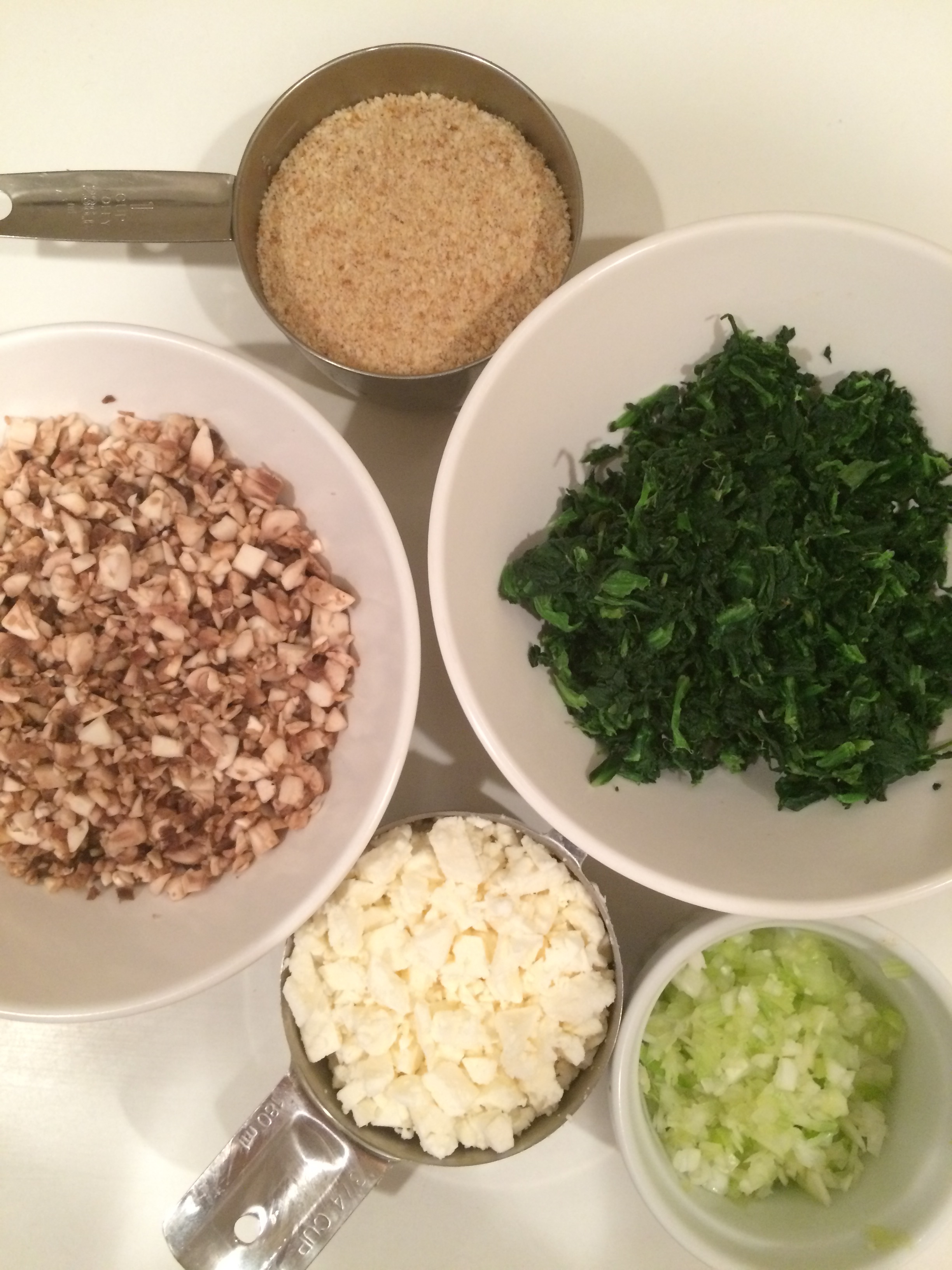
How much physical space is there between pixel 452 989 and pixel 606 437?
761 millimetres

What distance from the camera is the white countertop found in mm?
1306

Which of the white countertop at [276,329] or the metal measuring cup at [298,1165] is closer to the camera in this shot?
the metal measuring cup at [298,1165]

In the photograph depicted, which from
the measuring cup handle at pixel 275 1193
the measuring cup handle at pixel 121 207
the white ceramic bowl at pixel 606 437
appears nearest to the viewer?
the white ceramic bowl at pixel 606 437

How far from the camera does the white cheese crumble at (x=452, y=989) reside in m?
1.14

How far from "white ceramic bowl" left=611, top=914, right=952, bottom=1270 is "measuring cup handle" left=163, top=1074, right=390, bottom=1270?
36 centimetres

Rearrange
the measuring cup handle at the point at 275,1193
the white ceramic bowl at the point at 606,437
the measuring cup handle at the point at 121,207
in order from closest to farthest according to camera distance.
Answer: the white ceramic bowl at the point at 606,437
the measuring cup handle at the point at 275,1193
the measuring cup handle at the point at 121,207

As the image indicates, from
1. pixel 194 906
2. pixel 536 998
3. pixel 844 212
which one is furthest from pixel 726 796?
pixel 844 212

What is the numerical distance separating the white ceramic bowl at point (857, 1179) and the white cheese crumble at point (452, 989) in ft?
0.31

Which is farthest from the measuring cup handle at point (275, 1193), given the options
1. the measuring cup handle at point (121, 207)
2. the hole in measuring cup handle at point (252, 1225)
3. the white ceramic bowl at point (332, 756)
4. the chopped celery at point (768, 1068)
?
the measuring cup handle at point (121, 207)

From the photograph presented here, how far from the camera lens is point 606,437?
3.93ft

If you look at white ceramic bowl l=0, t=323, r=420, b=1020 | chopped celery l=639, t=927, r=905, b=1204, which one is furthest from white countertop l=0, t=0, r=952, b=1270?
Answer: white ceramic bowl l=0, t=323, r=420, b=1020

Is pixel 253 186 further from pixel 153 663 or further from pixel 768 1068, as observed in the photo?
pixel 768 1068

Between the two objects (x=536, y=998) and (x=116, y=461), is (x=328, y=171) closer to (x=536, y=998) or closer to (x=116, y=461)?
(x=116, y=461)

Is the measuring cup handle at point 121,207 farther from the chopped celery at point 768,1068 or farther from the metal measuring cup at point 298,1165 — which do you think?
the chopped celery at point 768,1068
